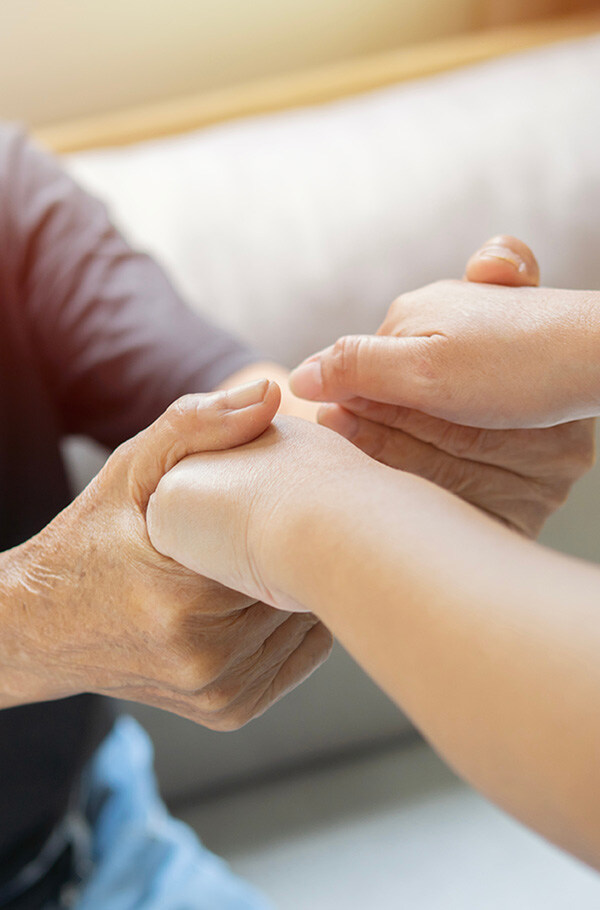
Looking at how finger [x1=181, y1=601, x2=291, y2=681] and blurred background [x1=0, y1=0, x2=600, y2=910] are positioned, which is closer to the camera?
finger [x1=181, y1=601, x2=291, y2=681]

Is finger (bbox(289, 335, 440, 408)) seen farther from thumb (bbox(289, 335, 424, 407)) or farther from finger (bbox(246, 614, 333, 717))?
finger (bbox(246, 614, 333, 717))

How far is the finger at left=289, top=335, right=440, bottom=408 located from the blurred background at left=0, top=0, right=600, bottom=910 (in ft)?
1.08

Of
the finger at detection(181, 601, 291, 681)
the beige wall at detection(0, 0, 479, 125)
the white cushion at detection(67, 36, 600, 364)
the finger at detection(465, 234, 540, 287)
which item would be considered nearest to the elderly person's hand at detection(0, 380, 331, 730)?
the finger at detection(181, 601, 291, 681)

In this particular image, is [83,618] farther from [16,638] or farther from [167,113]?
[167,113]

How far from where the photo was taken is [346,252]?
76 centimetres

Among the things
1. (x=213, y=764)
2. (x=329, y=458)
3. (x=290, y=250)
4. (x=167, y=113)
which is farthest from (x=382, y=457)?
(x=167, y=113)

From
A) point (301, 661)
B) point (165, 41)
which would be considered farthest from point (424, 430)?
point (165, 41)

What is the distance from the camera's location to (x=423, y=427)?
1.44 feet

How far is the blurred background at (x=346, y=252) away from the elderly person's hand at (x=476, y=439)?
0.23 meters

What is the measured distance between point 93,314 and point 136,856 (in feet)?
1.34

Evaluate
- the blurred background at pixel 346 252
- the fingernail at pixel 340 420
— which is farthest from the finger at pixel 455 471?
the blurred background at pixel 346 252

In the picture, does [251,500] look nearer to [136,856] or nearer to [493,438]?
[493,438]

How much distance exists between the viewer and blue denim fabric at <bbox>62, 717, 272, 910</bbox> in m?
0.62

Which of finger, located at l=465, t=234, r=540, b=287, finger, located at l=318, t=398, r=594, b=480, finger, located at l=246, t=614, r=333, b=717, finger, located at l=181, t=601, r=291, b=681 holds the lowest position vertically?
finger, located at l=246, t=614, r=333, b=717
